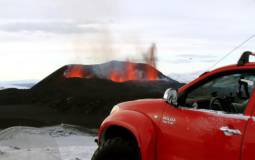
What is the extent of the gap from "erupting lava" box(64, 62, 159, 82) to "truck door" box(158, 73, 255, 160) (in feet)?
91.1

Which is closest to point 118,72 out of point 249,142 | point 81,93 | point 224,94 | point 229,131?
point 81,93

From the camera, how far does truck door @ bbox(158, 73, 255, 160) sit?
14.9ft

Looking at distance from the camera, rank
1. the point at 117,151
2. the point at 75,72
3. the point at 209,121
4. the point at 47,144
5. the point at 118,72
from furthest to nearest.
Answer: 1. the point at 75,72
2. the point at 118,72
3. the point at 47,144
4. the point at 117,151
5. the point at 209,121

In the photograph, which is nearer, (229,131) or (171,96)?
(229,131)

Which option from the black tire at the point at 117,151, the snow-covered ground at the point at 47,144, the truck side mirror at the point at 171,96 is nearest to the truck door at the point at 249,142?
the truck side mirror at the point at 171,96

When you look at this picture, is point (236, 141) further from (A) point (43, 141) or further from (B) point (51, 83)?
(B) point (51, 83)

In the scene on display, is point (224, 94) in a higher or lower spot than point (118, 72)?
higher

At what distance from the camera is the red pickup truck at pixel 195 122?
4.52 meters

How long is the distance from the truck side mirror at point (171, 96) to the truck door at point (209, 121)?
3.3 inches

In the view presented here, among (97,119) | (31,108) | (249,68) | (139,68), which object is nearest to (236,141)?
(249,68)

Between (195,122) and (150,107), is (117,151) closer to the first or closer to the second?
(150,107)

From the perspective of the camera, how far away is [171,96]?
5.27 meters

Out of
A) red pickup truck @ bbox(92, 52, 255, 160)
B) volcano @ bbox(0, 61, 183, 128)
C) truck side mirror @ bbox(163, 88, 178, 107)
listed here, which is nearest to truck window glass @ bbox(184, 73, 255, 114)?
red pickup truck @ bbox(92, 52, 255, 160)

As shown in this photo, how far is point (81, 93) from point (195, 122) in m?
25.1
